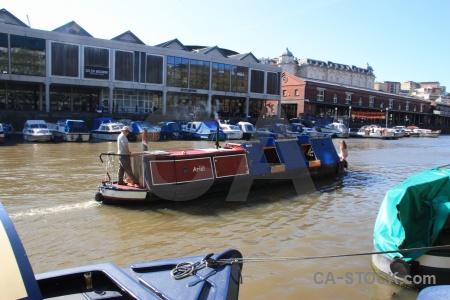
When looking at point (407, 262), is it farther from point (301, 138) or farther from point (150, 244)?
point (301, 138)

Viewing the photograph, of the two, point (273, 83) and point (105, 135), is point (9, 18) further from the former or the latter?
point (273, 83)

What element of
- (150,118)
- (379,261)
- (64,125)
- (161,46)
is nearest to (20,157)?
(64,125)

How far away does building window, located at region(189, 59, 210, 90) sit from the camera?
50.5 meters

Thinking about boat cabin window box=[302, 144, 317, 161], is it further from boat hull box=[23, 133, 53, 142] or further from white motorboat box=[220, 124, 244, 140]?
boat hull box=[23, 133, 53, 142]

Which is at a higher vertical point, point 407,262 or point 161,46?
point 161,46

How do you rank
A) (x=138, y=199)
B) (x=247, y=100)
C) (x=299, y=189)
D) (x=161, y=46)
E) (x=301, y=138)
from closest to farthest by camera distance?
(x=138, y=199)
(x=299, y=189)
(x=301, y=138)
(x=161, y=46)
(x=247, y=100)

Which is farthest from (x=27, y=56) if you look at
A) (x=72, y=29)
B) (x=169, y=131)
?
(x=169, y=131)

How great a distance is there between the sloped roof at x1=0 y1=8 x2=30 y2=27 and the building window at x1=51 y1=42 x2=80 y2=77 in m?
4.37

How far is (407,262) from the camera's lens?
19.9ft

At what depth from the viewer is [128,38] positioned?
152 ft

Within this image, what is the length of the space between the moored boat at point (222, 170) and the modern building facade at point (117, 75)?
104 feet

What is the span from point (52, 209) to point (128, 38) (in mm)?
39710

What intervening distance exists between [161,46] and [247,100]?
1525 cm

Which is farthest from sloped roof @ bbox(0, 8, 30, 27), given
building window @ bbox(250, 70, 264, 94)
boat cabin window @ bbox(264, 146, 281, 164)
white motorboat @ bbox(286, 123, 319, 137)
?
boat cabin window @ bbox(264, 146, 281, 164)
